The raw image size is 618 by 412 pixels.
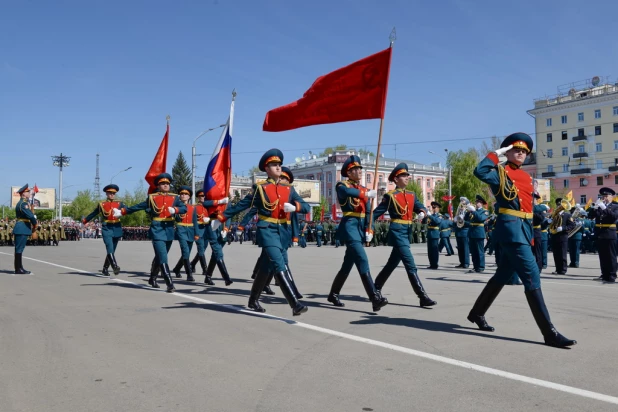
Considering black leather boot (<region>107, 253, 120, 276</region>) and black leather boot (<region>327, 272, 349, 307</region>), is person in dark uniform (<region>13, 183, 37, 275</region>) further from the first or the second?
black leather boot (<region>327, 272, 349, 307</region>)

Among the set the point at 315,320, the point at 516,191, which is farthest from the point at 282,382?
the point at 516,191

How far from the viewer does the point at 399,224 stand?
8844 millimetres

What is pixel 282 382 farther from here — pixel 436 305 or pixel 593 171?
pixel 593 171

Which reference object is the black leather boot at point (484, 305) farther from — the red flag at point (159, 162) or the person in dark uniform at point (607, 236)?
the red flag at point (159, 162)

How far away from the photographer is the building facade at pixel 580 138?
74062mm

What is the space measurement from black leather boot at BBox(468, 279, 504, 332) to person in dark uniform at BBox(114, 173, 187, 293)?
5.68 metres

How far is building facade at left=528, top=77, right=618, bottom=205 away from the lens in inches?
2916

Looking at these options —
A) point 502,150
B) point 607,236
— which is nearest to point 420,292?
point 502,150

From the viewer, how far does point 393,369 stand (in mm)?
4965

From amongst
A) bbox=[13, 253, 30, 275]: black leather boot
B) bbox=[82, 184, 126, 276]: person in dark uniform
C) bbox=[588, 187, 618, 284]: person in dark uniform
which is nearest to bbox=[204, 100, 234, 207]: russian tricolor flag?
bbox=[82, 184, 126, 276]: person in dark uniform

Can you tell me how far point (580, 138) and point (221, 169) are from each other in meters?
76.4

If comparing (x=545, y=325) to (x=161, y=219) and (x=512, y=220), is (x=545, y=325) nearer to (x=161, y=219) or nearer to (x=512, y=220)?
(x=512, y=220)

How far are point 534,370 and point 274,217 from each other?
398cm

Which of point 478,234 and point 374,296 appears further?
point 478,234
